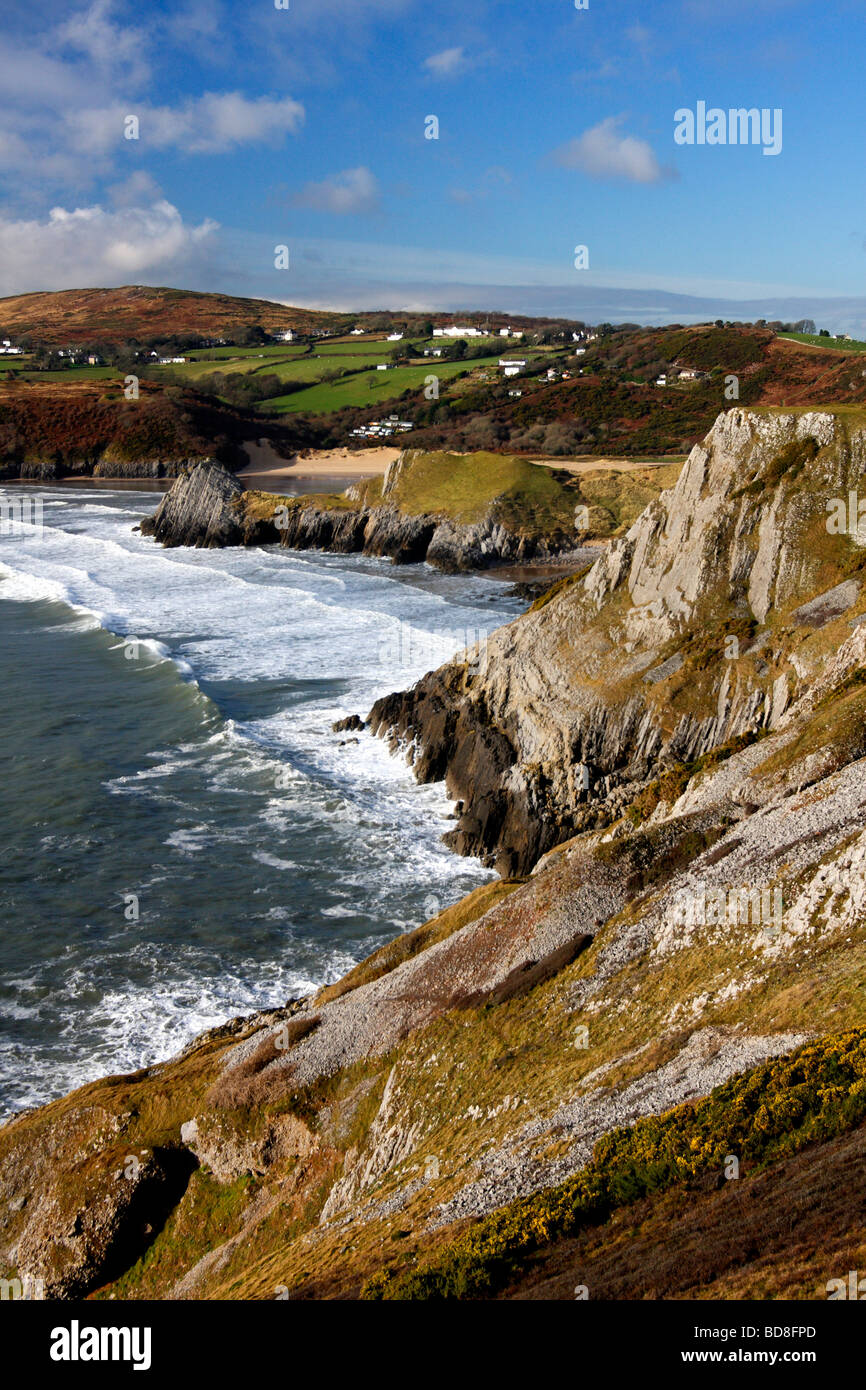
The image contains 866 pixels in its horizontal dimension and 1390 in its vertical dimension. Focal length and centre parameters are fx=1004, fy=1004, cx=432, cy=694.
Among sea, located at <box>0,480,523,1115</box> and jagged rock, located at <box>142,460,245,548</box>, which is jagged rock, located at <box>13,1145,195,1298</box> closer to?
sea, located at <box>0,480,523,1115</box>

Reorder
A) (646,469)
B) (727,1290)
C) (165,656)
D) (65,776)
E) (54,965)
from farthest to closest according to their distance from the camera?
(646,469) < (165,656) < (65,776) < (54,965) < (727,1290)

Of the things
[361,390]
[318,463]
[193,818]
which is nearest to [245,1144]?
[193,818]

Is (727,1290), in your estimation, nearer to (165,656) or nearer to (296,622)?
(165,656)

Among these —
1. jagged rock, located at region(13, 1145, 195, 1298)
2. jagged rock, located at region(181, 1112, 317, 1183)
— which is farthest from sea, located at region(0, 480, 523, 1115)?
jagged rock, located at region(181, 1112, 317, 1183)

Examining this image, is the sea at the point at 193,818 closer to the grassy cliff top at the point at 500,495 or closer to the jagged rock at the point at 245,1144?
the jagged rock at the point at 245,1144

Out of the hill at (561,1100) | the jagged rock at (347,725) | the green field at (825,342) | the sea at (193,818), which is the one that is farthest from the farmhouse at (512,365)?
the hill at (561,1100)

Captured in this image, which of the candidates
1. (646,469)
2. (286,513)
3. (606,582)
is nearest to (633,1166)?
(606,582)

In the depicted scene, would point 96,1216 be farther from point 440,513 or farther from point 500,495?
point 500,495
